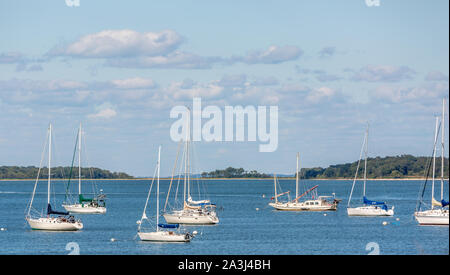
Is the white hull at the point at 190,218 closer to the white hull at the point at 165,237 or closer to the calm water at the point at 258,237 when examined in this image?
the calm water at the point at 258,237

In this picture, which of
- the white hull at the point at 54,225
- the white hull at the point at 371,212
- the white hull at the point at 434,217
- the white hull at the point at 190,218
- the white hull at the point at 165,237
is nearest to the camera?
the white hull at the point at 165,237

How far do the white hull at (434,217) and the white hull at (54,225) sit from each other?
126 ft

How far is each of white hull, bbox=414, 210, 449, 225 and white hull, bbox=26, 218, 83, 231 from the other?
126ft

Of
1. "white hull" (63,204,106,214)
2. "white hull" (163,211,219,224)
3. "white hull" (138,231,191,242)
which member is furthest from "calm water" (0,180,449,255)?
"white hull" (63,204,106,214)

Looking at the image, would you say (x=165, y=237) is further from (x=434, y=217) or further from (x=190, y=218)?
(x=434, y=217)

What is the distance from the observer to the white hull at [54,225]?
83.1m

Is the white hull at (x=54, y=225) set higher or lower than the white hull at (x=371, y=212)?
lower

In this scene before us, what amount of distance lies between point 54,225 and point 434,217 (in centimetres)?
4194

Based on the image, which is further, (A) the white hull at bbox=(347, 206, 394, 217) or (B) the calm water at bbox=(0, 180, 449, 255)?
(A) the white hull at bbox=(347, 206, 394, 217)

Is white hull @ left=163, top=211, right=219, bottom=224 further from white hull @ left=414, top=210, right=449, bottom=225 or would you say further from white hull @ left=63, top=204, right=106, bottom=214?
white hull @ left=63, top=204, right=106, bottom=214

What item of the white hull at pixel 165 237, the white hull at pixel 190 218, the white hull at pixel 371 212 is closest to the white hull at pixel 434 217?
the white hull at pixel 371 212

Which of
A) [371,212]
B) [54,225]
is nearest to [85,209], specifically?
[54,225]

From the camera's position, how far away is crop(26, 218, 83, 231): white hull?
83125mm

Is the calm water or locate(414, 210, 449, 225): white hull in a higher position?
locate(414, 210, 449, 225): white hull
